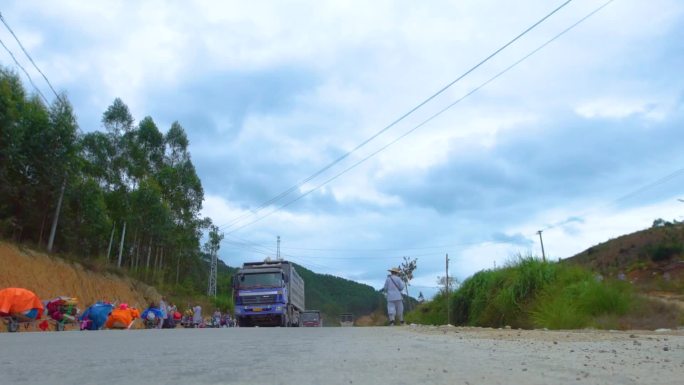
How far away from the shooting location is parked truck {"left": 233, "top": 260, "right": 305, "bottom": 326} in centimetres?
2756

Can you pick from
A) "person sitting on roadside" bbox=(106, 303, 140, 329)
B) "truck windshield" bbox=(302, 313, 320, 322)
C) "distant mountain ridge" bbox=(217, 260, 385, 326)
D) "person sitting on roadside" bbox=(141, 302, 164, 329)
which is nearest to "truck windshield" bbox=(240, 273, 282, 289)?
"person sitting on roadside" bbox=(141, 302, 164, 329)

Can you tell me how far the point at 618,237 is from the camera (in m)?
57.4

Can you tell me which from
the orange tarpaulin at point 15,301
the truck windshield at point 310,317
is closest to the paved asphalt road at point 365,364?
the orange tarpaulin at point 15,301

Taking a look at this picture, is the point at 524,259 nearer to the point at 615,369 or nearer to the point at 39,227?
the point at 615,369

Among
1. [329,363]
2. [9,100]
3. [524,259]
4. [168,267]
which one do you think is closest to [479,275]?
[524,259]

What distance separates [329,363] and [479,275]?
13.4 meters

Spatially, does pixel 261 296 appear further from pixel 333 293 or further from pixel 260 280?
pixel 333 293

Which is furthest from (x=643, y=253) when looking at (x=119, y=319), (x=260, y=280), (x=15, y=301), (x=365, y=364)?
(x=365, y=364)

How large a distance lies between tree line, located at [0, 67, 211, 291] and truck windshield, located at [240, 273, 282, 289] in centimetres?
1015

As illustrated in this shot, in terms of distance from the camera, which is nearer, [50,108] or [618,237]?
[50,108]

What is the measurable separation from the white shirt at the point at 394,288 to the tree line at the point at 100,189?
18.4m

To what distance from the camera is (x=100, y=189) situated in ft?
109

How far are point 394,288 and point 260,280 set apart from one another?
1145 centimetres

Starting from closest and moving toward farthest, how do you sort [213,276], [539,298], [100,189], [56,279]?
[539,298] → [56,279] → [100,189] → [213,276]
